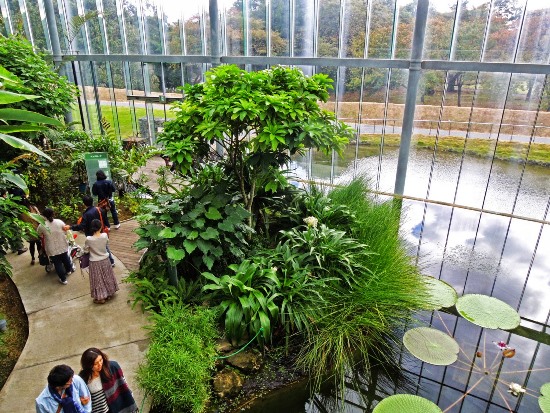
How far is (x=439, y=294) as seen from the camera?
4.98 metres

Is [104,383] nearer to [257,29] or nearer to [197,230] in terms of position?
[197,230]

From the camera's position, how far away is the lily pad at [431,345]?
3.92m

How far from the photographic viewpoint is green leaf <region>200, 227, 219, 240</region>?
14.3 feet

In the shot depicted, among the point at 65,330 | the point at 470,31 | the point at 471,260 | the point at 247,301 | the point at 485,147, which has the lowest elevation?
the point at 471,260

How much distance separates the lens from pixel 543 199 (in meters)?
7.93

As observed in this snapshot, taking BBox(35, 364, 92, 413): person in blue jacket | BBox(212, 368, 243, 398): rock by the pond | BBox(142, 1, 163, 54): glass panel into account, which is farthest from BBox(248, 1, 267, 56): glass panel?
BBox(35, 364, 92, 413): person in blue jacket

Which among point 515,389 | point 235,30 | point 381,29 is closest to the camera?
point 515,389

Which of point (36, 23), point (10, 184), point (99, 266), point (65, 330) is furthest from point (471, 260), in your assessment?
point (36, 23)

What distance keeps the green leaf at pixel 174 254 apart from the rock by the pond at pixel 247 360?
1138mm

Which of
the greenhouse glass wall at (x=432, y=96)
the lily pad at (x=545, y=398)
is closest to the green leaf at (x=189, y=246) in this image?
the greenhouse glass wall at (x=432, y=96)

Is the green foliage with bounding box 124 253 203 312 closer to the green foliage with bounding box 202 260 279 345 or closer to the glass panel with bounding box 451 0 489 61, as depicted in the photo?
the green foliage with bounding box 202 260 279 345

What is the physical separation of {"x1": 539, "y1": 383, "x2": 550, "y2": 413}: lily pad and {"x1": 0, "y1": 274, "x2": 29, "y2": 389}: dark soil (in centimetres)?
464

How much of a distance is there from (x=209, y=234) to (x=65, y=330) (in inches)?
67.4

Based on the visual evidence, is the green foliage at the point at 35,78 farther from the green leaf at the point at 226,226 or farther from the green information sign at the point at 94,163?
the green leaf at the point at 226,226
